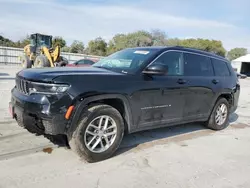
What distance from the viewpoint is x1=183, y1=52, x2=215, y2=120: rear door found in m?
5.11

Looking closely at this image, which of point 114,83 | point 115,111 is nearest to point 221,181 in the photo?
point 115,111

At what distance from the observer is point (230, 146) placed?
5133mm

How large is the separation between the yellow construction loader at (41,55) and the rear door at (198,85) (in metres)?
11.8

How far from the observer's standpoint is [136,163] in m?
3.96

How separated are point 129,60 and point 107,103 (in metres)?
1.07

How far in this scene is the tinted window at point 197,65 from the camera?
518 cm

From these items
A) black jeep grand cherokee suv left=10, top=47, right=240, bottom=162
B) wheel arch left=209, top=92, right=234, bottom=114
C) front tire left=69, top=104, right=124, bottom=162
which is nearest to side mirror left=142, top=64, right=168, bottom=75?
black jeep grand cherokee suv left=10, top=47, right=240, bottom=162

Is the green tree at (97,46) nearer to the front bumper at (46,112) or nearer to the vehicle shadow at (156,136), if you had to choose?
the vehicle shadow at (156,136)

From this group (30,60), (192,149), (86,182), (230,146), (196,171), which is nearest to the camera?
(86,182)

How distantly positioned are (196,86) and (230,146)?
1.36 m

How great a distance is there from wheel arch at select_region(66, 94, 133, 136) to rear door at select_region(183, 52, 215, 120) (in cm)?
145

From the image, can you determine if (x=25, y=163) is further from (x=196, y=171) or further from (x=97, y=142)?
(x=196, y=171)

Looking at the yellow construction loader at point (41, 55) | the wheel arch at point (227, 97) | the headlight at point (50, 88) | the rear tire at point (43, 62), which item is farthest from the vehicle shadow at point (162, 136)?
the rear tire at point (43, 62)

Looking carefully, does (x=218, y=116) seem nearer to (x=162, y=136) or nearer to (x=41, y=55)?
(x=162, y=136)
